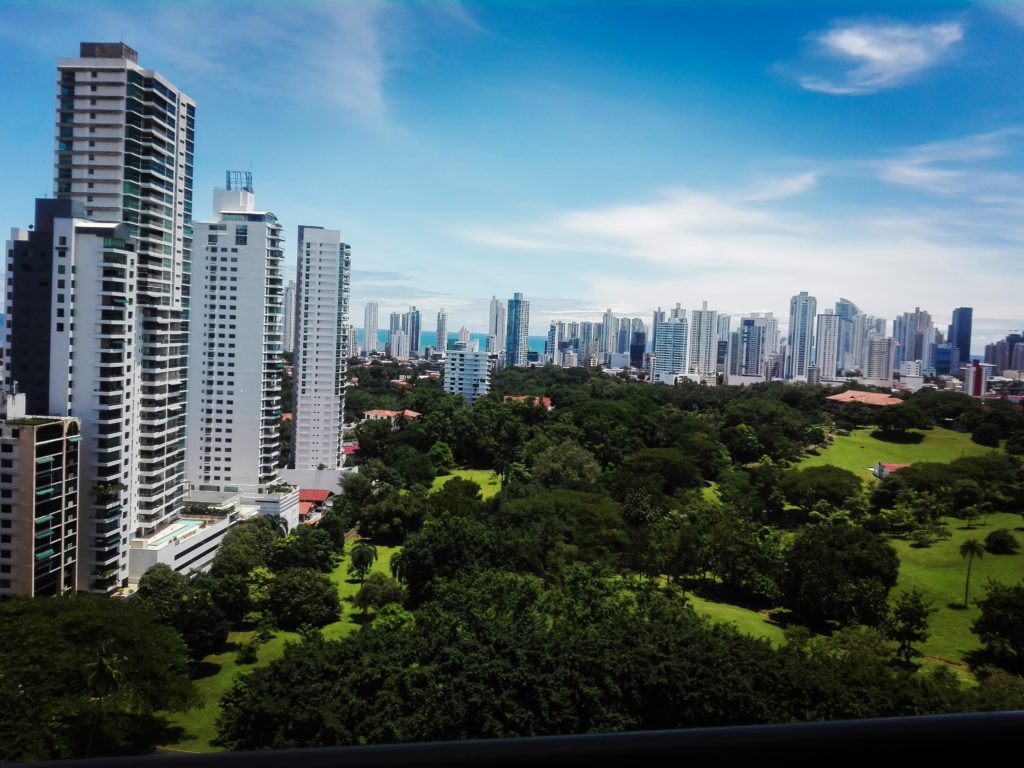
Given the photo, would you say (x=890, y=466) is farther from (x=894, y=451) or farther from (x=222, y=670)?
(x=222, y=670)

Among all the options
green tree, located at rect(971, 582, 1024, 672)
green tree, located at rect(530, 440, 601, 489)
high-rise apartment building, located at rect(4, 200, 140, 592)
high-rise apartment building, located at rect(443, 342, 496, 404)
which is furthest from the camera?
high-rise apartment building, located at rect(443, 342, 496, 404)

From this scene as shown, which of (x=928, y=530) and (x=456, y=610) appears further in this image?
(x=928, y=530)

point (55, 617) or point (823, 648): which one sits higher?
point (55, 617)

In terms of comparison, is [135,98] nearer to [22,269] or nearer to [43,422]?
[22,269]

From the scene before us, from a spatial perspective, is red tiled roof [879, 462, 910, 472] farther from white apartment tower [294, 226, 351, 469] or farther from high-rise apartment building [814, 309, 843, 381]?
white apartment tower [294, 226, 351, 469]

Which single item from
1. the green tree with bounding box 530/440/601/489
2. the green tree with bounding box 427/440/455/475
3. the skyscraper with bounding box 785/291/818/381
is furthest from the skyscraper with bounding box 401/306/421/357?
the green tree with bounding box 530/440/601/489

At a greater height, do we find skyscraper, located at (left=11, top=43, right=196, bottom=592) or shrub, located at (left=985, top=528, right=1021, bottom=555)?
skyscraper, located at (left=11, top=43, right=196, bottom=592)

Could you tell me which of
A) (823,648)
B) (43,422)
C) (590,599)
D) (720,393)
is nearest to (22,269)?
(43,422)
